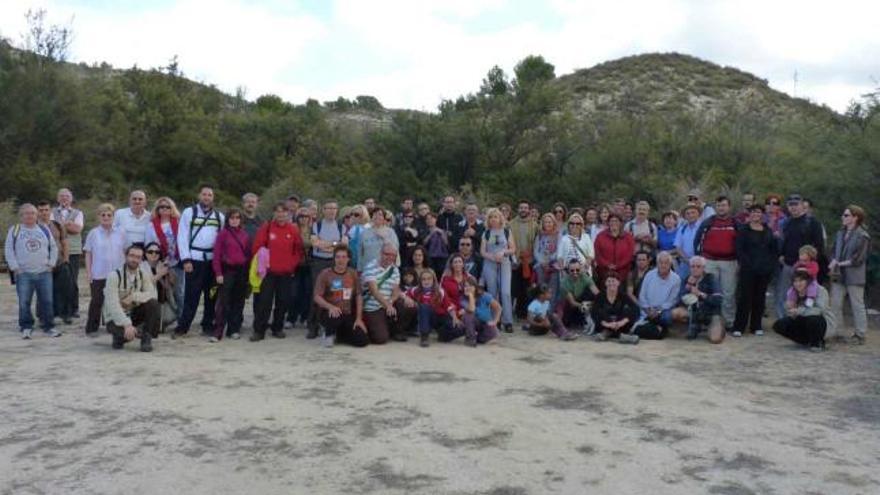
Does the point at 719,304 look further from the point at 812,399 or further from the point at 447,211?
the point at 447,211

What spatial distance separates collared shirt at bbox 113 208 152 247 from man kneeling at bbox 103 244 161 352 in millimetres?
774

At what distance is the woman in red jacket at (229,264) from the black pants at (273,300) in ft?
0.99

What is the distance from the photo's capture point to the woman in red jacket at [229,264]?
8883 mm

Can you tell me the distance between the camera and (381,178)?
89.9ft

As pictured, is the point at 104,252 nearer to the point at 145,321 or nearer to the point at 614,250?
the point at 145,321

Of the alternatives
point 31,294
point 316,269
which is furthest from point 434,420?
point 31,294

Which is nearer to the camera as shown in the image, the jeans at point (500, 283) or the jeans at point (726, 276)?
the jeans at point (726, 276)

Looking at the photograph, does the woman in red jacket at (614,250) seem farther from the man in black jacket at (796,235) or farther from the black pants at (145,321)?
the black pants at (145,321)

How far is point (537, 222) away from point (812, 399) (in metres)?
4.99

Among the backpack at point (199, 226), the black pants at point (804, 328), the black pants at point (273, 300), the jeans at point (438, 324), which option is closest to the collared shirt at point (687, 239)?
the black pants at point (804, 328)

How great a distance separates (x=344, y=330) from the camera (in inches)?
344

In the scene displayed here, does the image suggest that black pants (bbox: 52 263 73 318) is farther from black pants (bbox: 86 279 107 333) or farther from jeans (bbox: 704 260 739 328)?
jeans (bbox: 704 260 739 328)

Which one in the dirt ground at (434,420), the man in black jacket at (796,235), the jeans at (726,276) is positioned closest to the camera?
the dirt ground at (434,420)

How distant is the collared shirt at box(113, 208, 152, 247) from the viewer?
9.20 metres
